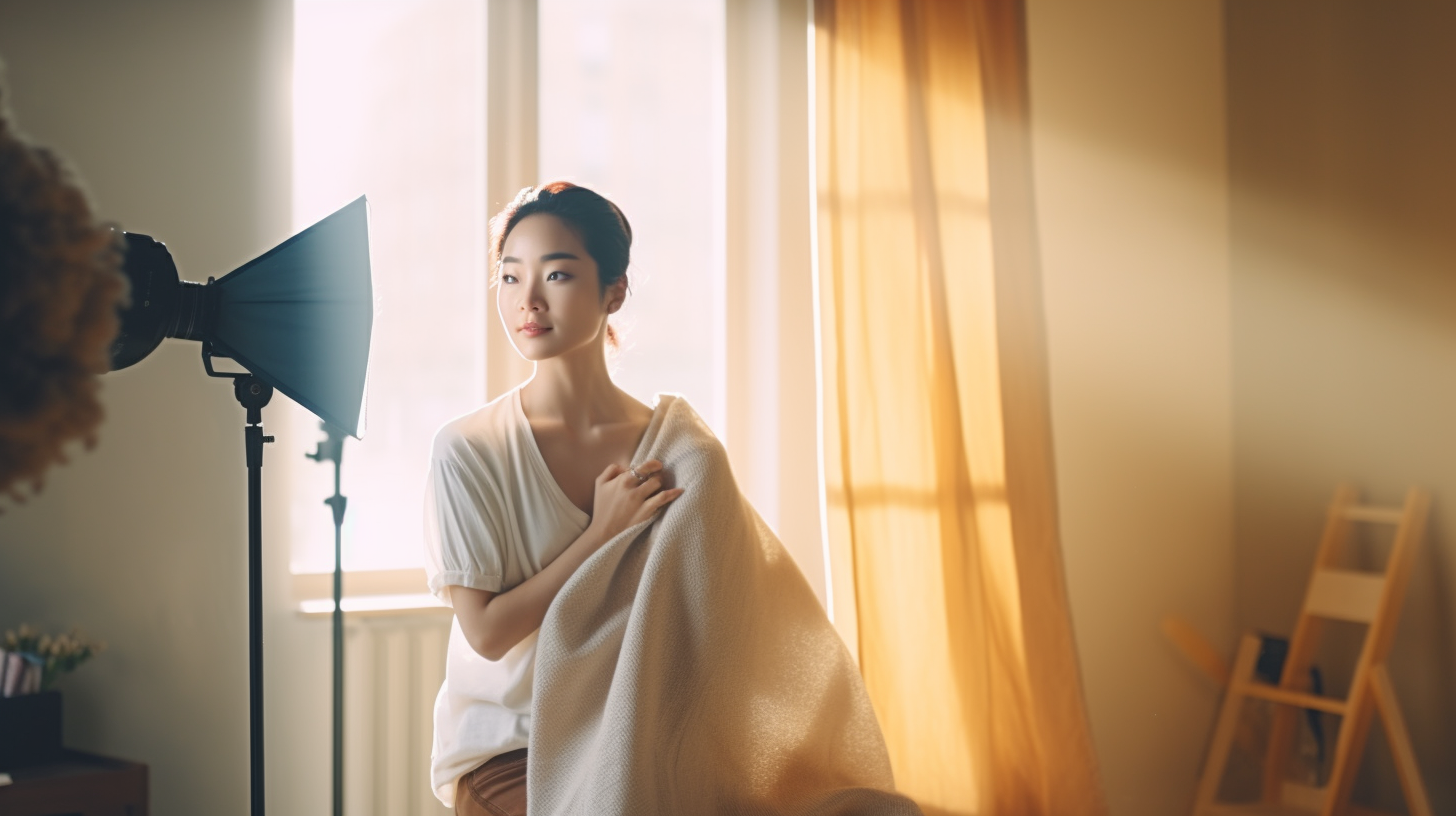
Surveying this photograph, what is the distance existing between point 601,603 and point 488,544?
0.16 meters

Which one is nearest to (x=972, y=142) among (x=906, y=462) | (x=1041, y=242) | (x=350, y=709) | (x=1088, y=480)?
(x=1041, y=242)

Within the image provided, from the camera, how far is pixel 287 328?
1123 mm

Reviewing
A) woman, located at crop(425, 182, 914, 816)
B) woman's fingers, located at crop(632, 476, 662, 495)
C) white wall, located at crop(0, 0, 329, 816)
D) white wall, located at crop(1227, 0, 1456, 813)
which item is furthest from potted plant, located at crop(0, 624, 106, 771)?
white wall, located at crop(1227, 0, 1456, 813)

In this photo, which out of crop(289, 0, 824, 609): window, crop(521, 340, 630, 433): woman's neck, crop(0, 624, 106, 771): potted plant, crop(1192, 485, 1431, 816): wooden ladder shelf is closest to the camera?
crop(521, 340, 630, 433): woman's neck

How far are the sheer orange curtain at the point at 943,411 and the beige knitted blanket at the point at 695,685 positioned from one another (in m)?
0.84

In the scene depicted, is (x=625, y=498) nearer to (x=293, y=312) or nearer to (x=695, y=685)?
(x=695, y=685)

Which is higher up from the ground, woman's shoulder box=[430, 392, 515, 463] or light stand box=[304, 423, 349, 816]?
woman's shoulder box=[430, 392, 515, 463]

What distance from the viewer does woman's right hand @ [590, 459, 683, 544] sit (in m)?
1.21

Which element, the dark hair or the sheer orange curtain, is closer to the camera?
the dark hair

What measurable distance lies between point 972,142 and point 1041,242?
0.39 metres

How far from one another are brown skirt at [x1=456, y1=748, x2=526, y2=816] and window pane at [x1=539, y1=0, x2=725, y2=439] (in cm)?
102

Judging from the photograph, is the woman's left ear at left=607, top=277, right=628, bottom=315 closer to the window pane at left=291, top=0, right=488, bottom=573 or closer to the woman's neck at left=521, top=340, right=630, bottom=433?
the woman's neck at left=521, top=340, right=630, bottom=433

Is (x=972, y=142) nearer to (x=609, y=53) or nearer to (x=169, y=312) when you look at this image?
(x=609, y=53)

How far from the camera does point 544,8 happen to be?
2092 mm
